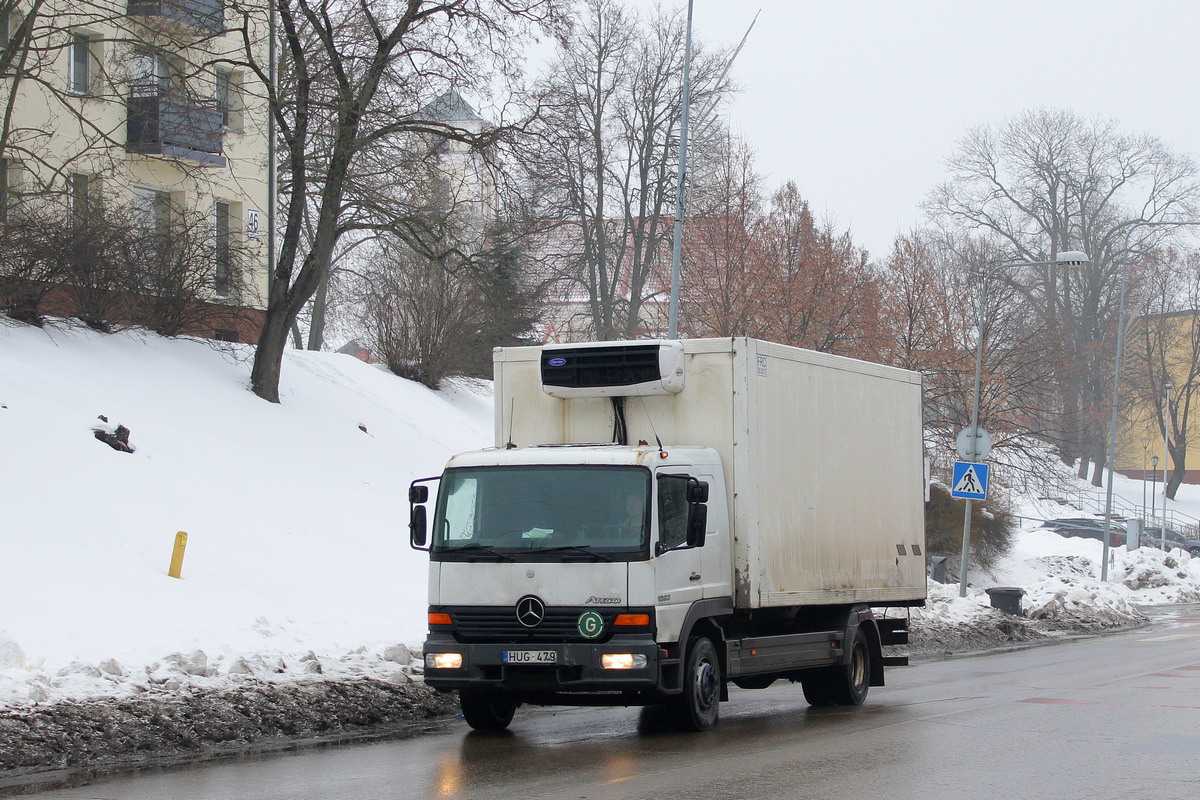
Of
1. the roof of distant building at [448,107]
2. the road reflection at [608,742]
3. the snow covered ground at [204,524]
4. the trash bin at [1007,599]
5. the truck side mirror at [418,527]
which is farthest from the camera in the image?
the roof of distant building at [448,107]

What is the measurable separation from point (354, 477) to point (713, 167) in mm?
18946

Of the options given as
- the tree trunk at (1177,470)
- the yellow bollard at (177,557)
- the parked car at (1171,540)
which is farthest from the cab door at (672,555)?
the tree trunk at (1177,470)

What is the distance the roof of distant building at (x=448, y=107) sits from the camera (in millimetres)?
25511

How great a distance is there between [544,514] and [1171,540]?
53.5 meters

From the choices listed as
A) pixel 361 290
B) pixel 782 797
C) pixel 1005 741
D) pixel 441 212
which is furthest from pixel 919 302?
pixel 782 797

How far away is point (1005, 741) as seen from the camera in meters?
10.3

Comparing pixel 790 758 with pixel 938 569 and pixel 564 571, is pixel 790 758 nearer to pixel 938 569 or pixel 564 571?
pixel 564 571

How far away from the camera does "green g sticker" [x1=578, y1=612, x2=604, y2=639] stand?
996 centimetres

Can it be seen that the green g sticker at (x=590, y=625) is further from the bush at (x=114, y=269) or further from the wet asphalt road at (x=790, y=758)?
the bush at (x=114, y=269)

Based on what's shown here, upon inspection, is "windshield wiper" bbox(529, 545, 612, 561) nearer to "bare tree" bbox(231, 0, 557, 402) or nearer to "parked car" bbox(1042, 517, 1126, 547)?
"bare tree" bbox(231, 0, 557, 402)

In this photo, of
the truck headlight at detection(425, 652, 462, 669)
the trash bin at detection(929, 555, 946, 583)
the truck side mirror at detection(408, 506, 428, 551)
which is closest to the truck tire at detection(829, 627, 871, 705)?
the truck headlight at detection(425, 652, 462, 669)

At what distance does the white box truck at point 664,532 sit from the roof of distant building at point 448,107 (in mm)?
14156

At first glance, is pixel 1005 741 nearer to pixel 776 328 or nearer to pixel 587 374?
pixel 587 374

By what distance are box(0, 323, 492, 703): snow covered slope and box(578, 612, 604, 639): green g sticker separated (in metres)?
3.60
